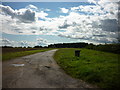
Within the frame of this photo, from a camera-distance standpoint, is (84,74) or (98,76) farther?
(84,74)

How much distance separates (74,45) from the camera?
179 m

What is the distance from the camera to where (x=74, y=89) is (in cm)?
565

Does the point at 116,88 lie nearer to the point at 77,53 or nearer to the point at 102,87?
the point at 102,87

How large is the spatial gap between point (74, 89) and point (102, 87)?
1.52 metres

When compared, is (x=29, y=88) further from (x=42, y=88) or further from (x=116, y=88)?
(x=116, y=88)

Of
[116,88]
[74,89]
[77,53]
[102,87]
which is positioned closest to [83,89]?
[74,89]

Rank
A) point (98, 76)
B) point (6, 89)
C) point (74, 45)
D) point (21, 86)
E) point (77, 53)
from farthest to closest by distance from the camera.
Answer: point (74, 45)
point (77, 53)
point (98, 76)
point (21, 86)
point (6, 89)

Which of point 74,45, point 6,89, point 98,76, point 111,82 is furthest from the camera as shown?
point 74,45

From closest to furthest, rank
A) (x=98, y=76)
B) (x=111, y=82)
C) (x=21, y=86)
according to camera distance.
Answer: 1. (x=21, y=86)
2. (x=111, y=82)
3. (x=98, y=76)

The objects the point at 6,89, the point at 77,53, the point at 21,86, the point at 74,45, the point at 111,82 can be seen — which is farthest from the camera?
the point at 74,45

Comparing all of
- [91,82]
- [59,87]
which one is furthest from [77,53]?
[59,87]

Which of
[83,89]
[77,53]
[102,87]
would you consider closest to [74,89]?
[83,89]

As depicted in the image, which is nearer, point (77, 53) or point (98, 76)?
point (98, 76)

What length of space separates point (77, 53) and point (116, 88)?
1444 cm
